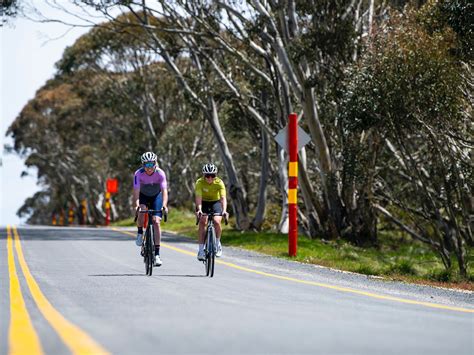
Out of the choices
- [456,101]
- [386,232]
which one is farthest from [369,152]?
[386,232]

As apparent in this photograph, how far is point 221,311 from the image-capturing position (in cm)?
914

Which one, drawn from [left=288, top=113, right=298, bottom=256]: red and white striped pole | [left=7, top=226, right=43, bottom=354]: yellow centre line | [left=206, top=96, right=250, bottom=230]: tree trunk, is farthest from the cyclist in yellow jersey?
[left=206, top=96, right=250, bottom=230]: tree trunk

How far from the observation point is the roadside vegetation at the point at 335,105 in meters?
20.5

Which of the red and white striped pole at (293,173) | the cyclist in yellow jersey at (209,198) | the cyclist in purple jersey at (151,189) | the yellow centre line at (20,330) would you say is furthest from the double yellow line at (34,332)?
the red and white striped pole at (293,173)

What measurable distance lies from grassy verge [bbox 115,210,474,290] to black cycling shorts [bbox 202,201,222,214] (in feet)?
9.78

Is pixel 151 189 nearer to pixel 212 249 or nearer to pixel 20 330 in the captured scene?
pixel 212 249

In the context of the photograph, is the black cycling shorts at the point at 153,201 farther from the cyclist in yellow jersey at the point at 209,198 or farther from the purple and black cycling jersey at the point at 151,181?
the cyclist in yellow jersey at the point at 209,198

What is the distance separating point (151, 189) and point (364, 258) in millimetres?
7490

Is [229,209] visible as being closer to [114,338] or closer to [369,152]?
[369,152]

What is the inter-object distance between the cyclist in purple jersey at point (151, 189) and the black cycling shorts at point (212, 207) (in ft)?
Answer: 1.87

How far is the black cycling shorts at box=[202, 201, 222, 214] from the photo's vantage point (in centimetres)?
1427

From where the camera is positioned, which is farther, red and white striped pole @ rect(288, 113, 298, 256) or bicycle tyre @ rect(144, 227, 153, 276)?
red and white striped pole @ rect(288, 113, 298, 256)

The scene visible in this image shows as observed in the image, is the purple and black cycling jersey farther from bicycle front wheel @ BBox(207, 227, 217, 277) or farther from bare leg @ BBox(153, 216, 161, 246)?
bicycle front wheel @ BBox(207, 227, 217, 277)

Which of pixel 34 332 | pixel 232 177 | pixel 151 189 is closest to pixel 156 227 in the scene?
pixel 151 189
